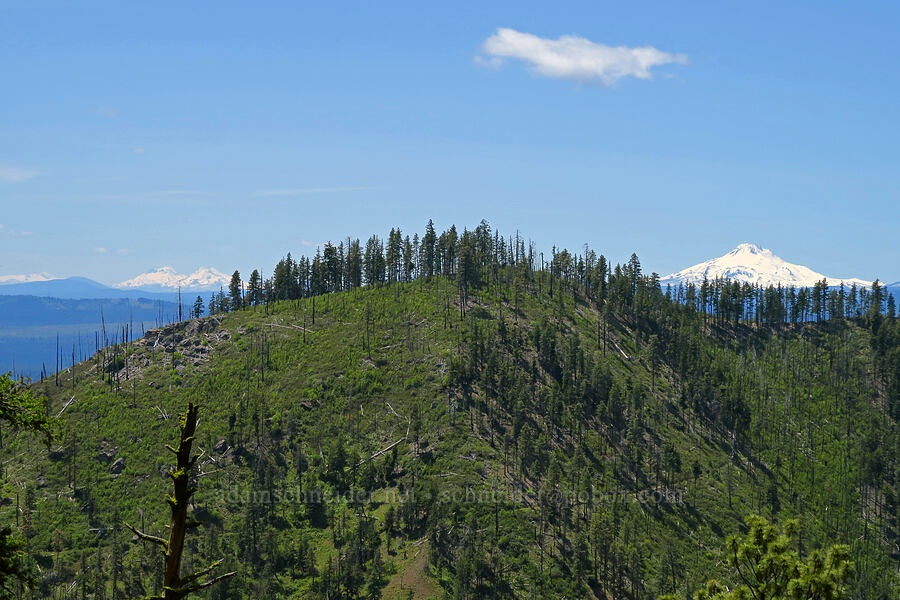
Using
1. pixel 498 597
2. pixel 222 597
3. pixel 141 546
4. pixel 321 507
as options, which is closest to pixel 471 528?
pixel 498 597

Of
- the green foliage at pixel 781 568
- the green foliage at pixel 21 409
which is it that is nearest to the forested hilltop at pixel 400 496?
the green foliage at pixel 781 568

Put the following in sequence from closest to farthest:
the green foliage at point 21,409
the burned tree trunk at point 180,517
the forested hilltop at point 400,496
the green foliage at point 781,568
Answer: the burned tree trunk at point 180,517 < the green foliage at point 21,409 < the green foliage at point 781,568 < the forested hilltop at point 400,496

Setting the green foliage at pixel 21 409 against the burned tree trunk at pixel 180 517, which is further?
the green foliage at pixel 21 409

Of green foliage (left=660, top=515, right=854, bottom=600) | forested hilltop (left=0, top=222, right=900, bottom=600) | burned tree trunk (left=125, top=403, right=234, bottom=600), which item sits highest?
burned tree trunk (left=125, top=403, right=234, bottom=600)

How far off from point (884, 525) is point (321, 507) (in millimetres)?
168880

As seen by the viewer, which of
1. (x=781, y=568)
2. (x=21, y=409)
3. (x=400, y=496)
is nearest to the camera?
(x=21, y=409)

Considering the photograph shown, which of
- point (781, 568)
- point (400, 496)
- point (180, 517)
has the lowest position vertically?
point (400, 496)

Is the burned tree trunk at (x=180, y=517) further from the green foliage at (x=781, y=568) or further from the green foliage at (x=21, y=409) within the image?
the green foliage at (x=781, y=568)

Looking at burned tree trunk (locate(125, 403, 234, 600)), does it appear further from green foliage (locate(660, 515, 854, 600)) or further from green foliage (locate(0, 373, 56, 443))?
green foliage (locate(660, 515, 854, 600))

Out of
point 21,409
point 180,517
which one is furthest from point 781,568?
point 21,409

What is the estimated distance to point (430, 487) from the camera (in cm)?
15762

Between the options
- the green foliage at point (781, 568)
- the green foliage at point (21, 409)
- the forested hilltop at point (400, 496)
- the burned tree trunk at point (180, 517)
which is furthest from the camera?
the forested hilltop at point (400, 496)

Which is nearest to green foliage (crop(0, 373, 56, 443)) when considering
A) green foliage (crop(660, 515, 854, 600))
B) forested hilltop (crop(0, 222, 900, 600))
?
green foliage (crop(660, 515, 854, 600))

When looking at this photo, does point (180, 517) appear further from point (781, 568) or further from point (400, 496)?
point (400, 496)
